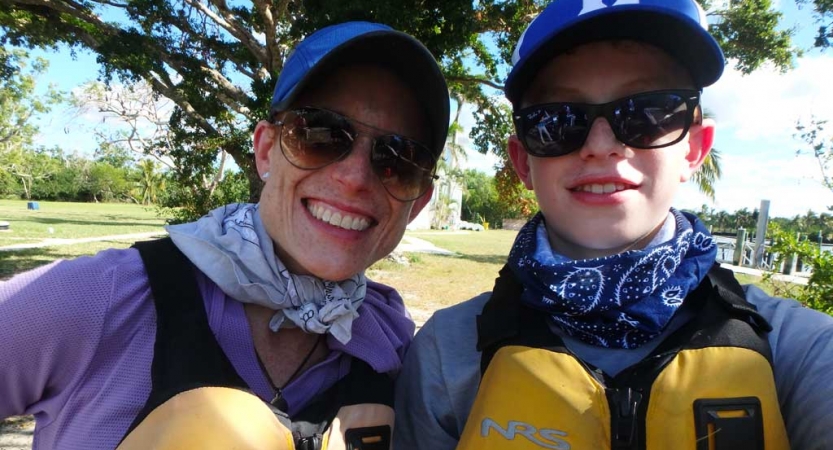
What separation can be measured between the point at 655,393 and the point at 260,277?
1.08m

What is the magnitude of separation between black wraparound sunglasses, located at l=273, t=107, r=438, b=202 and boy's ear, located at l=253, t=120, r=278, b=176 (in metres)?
0.05

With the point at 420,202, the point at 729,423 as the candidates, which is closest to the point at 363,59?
the point at 420,202

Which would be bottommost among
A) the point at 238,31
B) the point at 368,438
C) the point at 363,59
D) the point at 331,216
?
the point at 368,438

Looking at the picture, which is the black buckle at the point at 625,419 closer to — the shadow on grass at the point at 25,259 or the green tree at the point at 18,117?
the shadow on grass at the point at 25,259

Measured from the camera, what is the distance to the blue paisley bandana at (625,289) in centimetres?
134

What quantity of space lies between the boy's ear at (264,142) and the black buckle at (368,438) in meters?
0.85

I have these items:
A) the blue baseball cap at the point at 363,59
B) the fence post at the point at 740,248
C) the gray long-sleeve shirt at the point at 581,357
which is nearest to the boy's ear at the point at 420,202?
the blue baseball cap at the point at 363,59

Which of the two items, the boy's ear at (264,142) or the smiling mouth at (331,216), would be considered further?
the boy's ear at (264,142)

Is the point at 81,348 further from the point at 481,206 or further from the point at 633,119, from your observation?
the point at 481,206

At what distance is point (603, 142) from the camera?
138cm

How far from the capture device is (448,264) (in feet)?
51.7

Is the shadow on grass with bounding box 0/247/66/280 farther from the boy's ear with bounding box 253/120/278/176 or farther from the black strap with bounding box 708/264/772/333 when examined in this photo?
the black strap with bounding box 708/264/772/333

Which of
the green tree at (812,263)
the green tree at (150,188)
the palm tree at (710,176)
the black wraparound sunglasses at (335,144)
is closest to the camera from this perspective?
the black wraparound sunglasses at (335,144)

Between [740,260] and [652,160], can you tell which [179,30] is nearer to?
[652,160]
